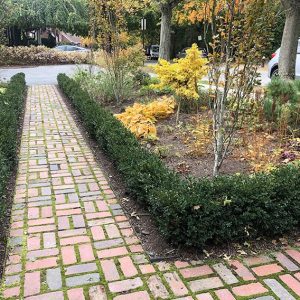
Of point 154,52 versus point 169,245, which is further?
point 154,52

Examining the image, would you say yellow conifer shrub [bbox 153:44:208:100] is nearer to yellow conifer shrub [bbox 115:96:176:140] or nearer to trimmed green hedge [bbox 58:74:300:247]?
yellow conifer shrub [bbox 115:96:176:140]

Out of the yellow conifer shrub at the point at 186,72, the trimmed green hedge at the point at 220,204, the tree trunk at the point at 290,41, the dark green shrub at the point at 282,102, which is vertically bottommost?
the trimmed green hedge at the point at 220,204

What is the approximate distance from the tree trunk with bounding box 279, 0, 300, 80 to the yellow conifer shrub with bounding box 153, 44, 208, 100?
3.02m

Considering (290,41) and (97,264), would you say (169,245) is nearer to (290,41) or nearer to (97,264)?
(97,264)

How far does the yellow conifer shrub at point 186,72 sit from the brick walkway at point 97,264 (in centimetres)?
260

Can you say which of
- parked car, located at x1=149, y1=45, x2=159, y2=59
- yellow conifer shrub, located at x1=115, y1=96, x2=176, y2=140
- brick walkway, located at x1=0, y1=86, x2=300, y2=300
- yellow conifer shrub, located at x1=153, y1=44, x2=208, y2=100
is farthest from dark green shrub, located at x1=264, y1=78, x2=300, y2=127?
parked car, located at x1=149, y1=45, x2=159, y2=59

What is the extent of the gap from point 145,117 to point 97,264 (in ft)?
12.3

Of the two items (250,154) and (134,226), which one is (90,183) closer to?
(134,226)

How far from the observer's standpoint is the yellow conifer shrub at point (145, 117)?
5486 millimetres

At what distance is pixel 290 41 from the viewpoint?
27.1 ft

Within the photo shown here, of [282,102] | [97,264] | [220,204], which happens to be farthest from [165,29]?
[97,264]

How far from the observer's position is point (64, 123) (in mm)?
7102

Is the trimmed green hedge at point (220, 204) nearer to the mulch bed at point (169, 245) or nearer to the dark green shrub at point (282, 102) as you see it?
the mulch bed at point (169, 245)

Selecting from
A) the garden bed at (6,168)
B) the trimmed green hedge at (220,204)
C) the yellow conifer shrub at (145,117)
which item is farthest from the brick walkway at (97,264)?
the yellow conifer shrub at (145,117)
